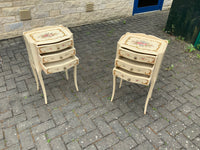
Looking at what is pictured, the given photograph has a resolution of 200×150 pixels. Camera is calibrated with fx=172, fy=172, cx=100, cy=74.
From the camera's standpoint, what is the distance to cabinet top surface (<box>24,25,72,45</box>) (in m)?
2.84

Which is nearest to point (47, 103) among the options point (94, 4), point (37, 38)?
point (37, 38)

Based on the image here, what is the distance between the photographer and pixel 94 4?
6664 mm

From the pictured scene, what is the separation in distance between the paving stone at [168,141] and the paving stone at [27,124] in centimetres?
214

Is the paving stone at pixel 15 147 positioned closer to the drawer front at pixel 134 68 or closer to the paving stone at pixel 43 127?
the paving stone at pixel 43 127

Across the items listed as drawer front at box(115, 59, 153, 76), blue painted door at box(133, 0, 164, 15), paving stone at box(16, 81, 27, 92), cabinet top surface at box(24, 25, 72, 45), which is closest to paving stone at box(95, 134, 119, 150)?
drawer front at box(115, 59, 153, 76)

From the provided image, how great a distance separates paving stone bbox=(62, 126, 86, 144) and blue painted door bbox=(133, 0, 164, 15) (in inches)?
259

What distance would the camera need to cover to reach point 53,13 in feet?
19.7

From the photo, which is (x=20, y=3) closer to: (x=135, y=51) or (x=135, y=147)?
(x=135, y=51)

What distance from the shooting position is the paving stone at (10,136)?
2681 millimetres

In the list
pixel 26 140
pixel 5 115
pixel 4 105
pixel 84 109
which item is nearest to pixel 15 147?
pixel 26 140

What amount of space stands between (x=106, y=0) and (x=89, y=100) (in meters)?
4.86

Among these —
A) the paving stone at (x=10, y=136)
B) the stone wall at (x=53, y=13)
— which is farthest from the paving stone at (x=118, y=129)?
the stone wall at (x=53, y=13)

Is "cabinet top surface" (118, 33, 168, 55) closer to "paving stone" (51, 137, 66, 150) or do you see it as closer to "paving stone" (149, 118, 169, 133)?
"paving stone" (149, 118, 169, 133)

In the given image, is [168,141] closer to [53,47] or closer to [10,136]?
[53,47]
